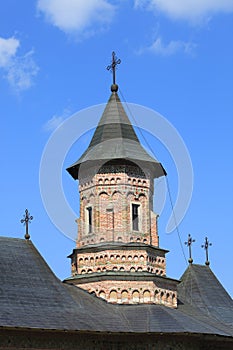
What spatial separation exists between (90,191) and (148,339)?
7.19 metres

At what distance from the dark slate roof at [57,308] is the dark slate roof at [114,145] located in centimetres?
435

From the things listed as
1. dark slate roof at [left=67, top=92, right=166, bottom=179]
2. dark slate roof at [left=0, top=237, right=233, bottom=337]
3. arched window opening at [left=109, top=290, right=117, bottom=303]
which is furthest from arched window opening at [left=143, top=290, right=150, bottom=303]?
dark slate roof at [left=67, top=92, right=166, bottom=179]

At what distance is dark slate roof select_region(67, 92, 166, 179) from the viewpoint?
3019cm

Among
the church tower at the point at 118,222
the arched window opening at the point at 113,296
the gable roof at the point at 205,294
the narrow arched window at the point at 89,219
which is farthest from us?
the gable roof at the point at 205,294

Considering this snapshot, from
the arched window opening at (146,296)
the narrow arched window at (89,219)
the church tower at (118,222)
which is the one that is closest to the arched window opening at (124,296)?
the church tower at (118,222)

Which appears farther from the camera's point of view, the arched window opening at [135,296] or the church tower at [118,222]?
the church tower at [118,222]

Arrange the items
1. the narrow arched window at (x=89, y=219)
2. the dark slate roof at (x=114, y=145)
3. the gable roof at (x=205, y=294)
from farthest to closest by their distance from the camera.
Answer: the gable roof at (x=205, y=294) < the dark slate roof at (x=114, y=145) < the narrow arched window at (x=89, y=219)

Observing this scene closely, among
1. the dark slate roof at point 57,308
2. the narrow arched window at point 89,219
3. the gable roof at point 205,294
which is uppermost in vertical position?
the narrow arched window at point 89,219

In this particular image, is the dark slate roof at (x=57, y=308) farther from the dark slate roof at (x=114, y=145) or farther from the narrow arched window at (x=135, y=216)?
the dark slate roof at (x=114, y=145)

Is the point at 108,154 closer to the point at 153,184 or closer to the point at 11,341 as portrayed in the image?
the point at 153,184

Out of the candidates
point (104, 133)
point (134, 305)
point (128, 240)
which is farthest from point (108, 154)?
point (134, 305)

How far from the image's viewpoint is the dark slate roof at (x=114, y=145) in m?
30.2

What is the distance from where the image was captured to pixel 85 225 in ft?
99.3

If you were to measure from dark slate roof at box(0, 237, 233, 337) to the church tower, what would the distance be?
2.54ft
